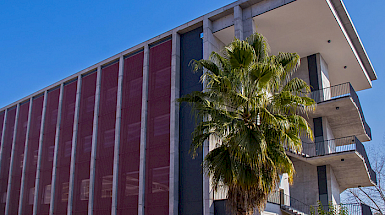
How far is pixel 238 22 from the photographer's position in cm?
2728

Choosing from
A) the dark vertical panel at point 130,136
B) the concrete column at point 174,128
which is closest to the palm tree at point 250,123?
the concrete column at point 174,128

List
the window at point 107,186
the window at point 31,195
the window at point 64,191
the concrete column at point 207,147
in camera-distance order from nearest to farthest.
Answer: the concrete column at point 207,147 → the window at point 107,186 → the window at point 64,191 → the window at point 31,195

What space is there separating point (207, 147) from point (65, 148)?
648 inches

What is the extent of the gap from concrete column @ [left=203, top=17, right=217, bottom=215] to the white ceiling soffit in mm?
3458

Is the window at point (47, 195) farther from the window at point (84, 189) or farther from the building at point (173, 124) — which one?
the window at point (84, 189)

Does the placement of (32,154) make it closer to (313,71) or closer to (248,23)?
(248,23)

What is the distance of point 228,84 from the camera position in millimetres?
17781

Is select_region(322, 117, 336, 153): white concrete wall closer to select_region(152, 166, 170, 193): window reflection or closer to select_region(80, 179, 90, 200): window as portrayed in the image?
select_region(152, 166, 170, 193): window reflection

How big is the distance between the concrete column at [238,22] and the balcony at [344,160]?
911 centimetres

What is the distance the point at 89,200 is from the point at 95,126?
6201mm

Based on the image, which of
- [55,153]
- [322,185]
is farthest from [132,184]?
[322,185]

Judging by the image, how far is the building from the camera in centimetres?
2700

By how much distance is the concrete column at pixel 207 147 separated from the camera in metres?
24.5

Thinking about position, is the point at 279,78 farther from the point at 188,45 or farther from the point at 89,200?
the point at 89,200
